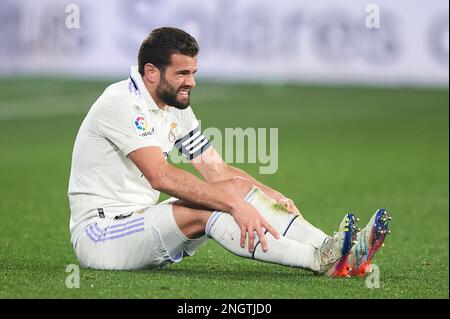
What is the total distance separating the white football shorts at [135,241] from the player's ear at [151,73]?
0.80 meters

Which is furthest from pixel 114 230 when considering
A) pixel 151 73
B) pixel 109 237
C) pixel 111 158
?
pixel 151 73

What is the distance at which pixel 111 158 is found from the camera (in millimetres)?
6320

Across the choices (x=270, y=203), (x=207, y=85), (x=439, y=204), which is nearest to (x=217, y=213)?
(x=270, y=203)

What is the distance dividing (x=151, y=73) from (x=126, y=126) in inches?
17.3

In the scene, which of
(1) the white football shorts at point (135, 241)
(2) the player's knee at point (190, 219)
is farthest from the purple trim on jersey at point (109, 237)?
(2) the player's knee at point (190, 219)

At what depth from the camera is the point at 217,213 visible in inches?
231

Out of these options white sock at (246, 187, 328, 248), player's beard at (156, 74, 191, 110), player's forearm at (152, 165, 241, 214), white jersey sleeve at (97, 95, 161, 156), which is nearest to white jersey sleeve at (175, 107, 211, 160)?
player's beard at (156, 74, 191, 110)

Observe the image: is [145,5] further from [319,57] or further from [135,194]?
[135,194]

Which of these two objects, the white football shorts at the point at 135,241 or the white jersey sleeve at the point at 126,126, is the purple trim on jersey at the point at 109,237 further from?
the white jersey sleeve at the point at 126,126

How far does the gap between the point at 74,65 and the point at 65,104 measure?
0.93 metres

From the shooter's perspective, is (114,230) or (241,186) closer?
(241,186)

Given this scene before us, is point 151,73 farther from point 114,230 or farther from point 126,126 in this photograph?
point 114,230

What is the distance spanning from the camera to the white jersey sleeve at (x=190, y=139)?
22.5ft

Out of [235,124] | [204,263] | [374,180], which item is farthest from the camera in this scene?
[235,124]
